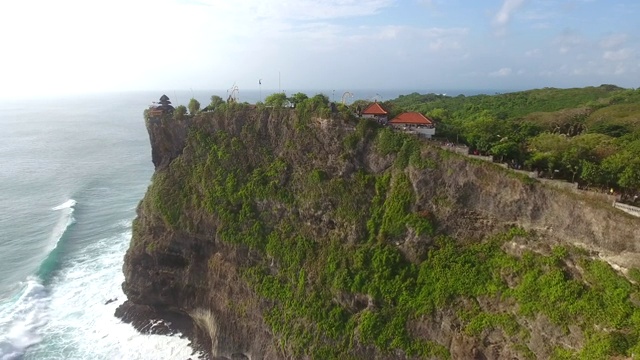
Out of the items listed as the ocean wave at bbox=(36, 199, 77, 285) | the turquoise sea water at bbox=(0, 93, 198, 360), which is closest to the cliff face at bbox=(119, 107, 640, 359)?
the turquoise sea water at bbox=(0, 93, 198, 360)

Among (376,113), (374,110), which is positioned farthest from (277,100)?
(376,113)

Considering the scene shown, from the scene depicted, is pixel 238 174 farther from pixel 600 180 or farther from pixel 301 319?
pixel 600 180

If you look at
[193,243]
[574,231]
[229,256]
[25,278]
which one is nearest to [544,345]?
[574,231]

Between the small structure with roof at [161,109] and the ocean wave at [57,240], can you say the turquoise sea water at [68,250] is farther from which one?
the small structure with roof at [161,109]

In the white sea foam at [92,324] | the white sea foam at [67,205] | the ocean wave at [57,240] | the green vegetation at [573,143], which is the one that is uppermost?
the green vegetation at [573,143]

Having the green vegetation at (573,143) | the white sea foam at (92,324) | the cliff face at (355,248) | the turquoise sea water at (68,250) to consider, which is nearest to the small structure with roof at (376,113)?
the cliff face at (355,248)

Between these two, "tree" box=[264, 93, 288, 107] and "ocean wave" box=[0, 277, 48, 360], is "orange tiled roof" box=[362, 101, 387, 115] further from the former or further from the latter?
"ocean wave" box=[0, 277, 48, 360]
